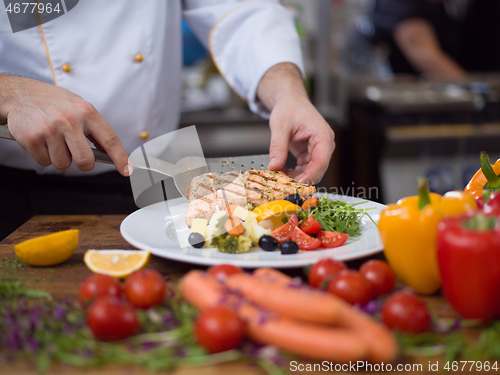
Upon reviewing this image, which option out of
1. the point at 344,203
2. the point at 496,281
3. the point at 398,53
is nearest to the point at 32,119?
the point at 344,203

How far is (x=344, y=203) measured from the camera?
1744 millimetres

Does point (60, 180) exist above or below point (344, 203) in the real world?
above

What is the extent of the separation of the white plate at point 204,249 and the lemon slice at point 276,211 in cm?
17

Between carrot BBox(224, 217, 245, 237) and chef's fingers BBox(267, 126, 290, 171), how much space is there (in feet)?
1.40

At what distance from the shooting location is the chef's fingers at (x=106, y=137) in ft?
5.00

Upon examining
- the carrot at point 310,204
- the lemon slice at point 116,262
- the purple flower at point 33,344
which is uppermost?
the purple flower at point 33,344

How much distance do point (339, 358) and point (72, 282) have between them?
81 centimetres

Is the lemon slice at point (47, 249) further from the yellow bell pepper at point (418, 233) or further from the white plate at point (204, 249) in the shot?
the yellow bell pepper at point (418, 233)

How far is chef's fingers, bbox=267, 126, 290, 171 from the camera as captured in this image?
5.84 ft

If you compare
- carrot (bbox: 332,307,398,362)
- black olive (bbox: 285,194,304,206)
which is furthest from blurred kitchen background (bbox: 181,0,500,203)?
carrot (bbox: 332,307,398,362)

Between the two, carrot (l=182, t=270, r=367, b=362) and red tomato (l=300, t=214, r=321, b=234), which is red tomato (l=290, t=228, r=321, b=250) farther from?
carrot (l=182, t=270, r=367, b=362)

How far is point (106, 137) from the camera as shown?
156 cm

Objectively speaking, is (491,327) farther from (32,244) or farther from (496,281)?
(32,244)

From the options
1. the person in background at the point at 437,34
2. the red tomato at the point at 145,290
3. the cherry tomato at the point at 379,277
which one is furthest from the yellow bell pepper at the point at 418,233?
the person in background at the point at 437,34
